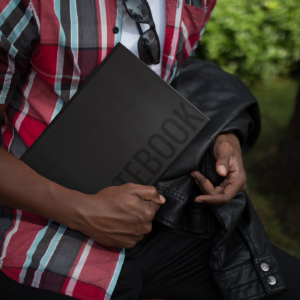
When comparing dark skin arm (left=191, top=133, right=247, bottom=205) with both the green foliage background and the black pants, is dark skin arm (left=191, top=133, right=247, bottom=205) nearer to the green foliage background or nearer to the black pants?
the black pants

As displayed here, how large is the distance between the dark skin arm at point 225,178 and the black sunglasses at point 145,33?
41 centimetres

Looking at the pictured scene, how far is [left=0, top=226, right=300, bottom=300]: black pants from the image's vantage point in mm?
1037

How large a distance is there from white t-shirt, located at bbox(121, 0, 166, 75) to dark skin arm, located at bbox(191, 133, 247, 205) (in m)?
0.40

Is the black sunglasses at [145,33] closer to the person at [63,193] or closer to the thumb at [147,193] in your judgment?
the person at [63,193]

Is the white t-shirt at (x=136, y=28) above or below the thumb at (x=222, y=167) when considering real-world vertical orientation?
above

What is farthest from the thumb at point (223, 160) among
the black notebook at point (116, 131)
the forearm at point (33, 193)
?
the forearm at point (33, 193)

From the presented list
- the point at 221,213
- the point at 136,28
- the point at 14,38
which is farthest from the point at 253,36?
the point at 14,38

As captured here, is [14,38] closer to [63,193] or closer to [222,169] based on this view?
[63,193]

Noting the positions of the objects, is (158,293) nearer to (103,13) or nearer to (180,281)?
(180,281)

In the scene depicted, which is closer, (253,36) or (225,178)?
(225,178)

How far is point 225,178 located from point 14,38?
833 millimetres

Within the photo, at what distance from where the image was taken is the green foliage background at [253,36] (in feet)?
14.2

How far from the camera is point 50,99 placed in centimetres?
97

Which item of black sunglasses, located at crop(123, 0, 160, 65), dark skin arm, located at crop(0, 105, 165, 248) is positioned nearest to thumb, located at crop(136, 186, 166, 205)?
dark skin arm, located at crop(0, 105, 165, 248)
